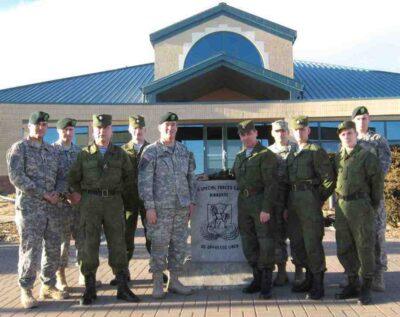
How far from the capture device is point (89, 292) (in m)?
5.47

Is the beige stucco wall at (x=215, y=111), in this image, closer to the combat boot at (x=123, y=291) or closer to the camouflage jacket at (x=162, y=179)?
the camouflage jacket at (x=162, y=179)

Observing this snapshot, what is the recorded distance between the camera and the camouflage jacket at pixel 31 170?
17.4 ft

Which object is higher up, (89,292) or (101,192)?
(101,192)

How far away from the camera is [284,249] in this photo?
620 cm

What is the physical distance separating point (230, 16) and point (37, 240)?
17333 millimetres

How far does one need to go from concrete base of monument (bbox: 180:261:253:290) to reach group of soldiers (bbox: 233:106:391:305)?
0.93 ft

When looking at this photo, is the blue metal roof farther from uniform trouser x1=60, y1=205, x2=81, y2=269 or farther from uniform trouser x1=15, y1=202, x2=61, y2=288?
uniform trouser x1=15, y1=202, x2=61, y2=288

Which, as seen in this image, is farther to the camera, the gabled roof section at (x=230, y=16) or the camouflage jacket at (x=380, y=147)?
the gabled roof section at (x=230, y=16)

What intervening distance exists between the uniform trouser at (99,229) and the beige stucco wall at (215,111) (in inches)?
537

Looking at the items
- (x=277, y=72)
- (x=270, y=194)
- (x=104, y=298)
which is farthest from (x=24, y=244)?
(x=277, y=72)

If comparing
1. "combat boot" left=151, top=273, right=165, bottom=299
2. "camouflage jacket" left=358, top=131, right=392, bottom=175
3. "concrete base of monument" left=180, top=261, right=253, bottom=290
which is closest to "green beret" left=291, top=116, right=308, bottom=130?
"camouflage jacket" left=358, top=131, right=392, bottom=175

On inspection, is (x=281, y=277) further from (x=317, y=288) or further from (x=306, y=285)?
(x=317, y=288)

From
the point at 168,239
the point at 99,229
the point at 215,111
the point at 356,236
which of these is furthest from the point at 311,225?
the point at 215,111

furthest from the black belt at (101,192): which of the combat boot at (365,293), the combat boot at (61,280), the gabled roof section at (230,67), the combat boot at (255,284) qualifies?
the gabled roof section at (230,67)
